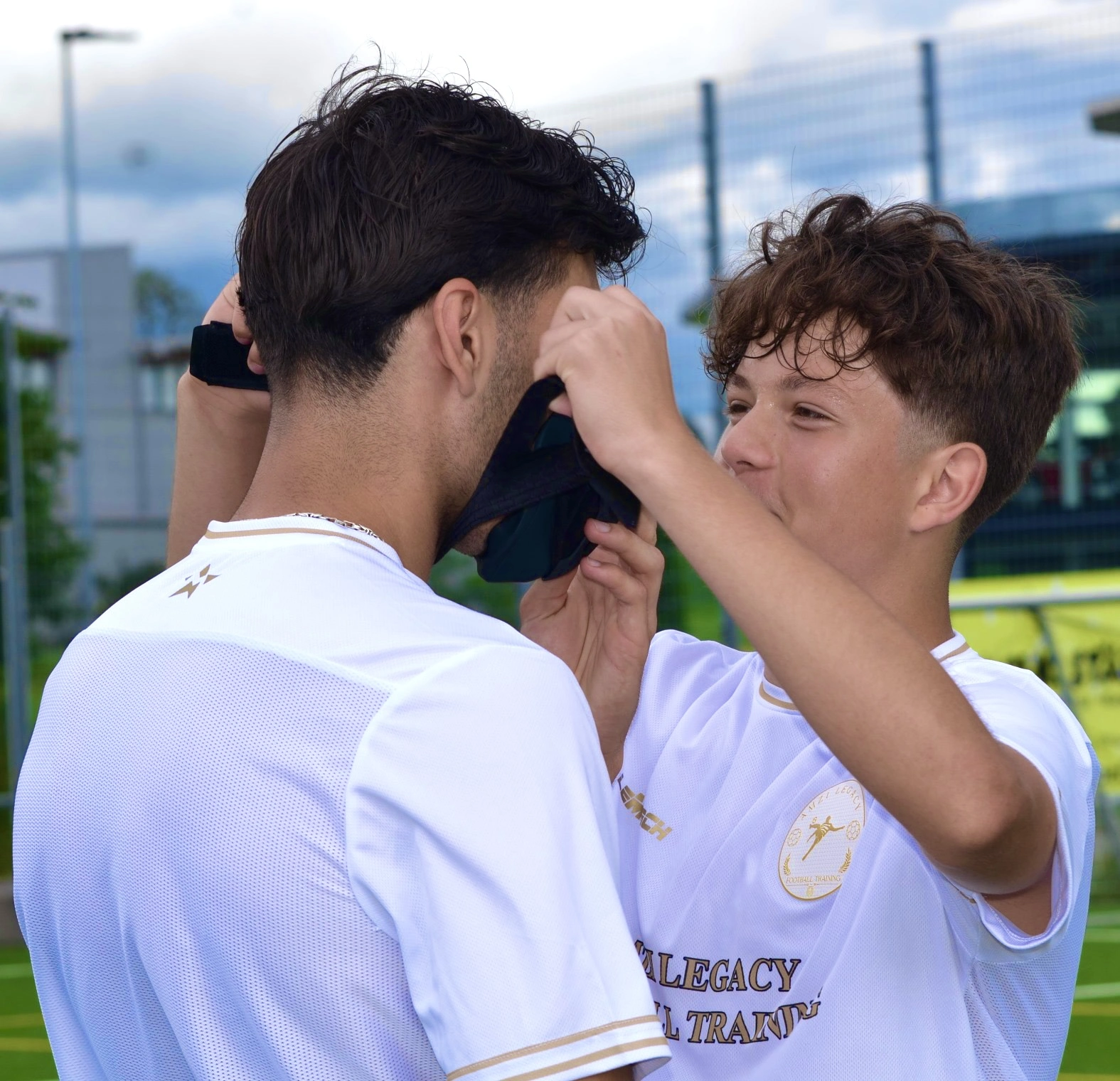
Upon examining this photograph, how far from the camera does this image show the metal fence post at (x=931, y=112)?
823 cm

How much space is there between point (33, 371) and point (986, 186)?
23.1 ft

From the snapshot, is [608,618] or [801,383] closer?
[801,383]

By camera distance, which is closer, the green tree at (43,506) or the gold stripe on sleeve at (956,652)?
the gold stripe on sleeve at (956,652)

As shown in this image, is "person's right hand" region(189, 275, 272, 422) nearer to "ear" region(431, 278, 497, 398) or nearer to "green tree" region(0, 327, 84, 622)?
"ear" region(431, 278, 497, 398)

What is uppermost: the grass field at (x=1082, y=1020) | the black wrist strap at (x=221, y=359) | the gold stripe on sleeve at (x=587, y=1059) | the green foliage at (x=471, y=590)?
the black wrist strap at (x=221, y=359)

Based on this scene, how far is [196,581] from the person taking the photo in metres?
1.49

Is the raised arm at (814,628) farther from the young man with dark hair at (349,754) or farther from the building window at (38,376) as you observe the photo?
the building window at (38,376)

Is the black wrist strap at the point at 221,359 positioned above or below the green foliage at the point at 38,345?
below

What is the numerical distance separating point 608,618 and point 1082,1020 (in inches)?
199

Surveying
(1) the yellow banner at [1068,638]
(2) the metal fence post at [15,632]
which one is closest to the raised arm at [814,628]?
(1) the yellow banner at [1068,638]

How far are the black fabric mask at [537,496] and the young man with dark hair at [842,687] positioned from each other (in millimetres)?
66

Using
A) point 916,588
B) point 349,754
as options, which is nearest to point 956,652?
point 916,588

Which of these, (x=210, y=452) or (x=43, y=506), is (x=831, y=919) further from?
(x=43, y=506)

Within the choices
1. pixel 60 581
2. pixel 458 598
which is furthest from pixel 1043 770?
pixel 60 581
